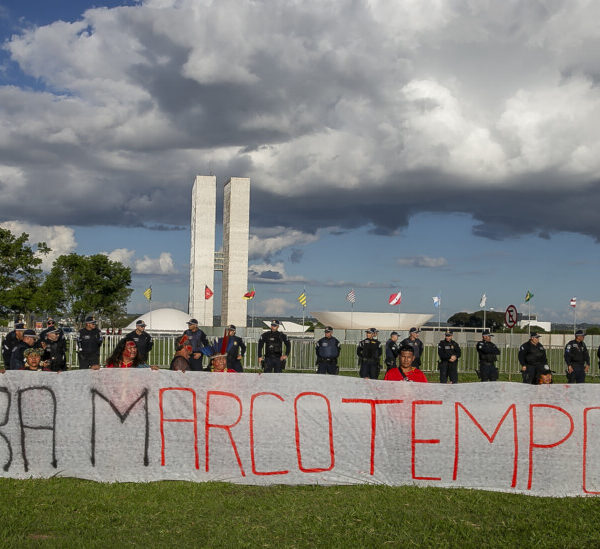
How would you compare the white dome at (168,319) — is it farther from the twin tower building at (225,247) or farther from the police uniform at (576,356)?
the police uniform at (576,356)

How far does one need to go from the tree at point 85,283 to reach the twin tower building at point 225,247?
25.0 feet

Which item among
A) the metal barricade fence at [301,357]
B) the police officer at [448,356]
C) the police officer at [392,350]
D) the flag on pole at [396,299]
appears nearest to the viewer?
the police officer at [448,356]

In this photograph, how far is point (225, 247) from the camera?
75.5 m

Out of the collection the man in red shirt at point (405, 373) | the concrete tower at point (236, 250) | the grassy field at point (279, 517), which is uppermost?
the concrete tower at point (236, 250)

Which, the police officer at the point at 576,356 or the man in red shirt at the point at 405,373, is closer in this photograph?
the man in red shirt at the point at 405,373

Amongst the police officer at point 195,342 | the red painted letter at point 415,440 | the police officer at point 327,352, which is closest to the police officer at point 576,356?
the police officer at point 327,352

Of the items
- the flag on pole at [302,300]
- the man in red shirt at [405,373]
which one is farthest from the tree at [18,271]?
the man in red shirt at [405,373]

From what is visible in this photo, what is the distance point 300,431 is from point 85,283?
2516 inches

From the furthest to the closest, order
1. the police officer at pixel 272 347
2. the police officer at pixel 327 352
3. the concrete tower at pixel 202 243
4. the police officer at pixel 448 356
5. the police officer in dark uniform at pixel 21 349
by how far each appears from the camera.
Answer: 1. the concrete tower at pixel 202 243
2. the police officer at pixel 448 356
3. the police officer at pixel 327 352
4. the police officer at pixel 272 347
5. the police officer in dark uniform at pixel 21 349

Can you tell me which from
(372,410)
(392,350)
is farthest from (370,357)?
(372,410)

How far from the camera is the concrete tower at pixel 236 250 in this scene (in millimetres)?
73375

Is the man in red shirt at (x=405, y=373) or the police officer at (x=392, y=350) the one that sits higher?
the man in red shirt at (x=405, y=373)

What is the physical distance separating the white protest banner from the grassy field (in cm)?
24

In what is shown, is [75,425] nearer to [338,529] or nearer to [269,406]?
[269,406]
